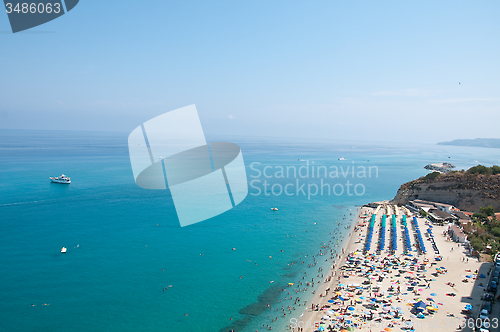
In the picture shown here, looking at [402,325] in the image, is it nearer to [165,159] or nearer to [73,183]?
[73,183]

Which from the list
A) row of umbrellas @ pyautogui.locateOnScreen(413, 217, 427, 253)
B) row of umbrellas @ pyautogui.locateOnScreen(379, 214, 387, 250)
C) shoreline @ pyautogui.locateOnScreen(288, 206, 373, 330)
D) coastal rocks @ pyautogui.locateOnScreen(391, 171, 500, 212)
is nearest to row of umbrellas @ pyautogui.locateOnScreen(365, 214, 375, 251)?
row of umbrellas @ pyautogui.locateOnScreen(379, 214, 387, 250)

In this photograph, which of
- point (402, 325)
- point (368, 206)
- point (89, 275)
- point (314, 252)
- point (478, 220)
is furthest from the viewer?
point (368, 206)

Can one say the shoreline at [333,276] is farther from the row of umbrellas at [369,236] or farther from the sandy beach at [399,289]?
the row of umbrellas at [369,236]

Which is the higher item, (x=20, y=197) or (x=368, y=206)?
(x=20, y=197)

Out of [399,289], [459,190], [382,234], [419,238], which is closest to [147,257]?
[399,289]

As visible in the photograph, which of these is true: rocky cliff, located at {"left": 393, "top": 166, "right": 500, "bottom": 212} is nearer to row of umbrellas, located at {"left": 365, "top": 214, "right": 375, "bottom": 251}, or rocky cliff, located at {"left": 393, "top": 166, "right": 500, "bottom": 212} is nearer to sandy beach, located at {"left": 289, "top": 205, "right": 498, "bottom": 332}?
sandy beach, located at {"left": 289, "top": 205, "right": 498, "bottom": 332}

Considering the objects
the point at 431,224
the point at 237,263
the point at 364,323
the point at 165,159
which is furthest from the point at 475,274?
the point at 165,159

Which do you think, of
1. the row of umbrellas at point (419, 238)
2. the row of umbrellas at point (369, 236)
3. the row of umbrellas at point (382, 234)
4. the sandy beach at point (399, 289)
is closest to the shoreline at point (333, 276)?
the sandy beach at point (399, 289)
